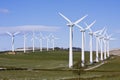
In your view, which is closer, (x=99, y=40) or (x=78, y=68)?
(x=78, y=68)

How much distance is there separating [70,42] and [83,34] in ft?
58.2

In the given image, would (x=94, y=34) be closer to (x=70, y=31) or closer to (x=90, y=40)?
(x=90, y=40)

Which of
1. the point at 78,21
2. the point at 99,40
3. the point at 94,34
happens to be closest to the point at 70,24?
the point at 78,21

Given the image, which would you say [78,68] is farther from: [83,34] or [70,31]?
[83,34]

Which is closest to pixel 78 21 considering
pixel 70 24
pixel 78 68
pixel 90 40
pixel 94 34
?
pixel 70 24

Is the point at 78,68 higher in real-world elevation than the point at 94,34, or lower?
lower

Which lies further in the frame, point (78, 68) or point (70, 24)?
point (70, 24)

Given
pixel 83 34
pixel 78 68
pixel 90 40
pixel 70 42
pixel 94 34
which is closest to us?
pixel 78 68

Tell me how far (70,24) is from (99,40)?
63930 mm

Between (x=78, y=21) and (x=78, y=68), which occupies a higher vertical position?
(x=78, y=21)

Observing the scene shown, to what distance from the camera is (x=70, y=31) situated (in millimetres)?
131875

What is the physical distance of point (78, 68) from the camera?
61906 mm

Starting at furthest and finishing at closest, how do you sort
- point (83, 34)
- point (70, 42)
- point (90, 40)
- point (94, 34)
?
point (94, 34)
point (90, 40)
point (83, 34)
point (70, 42)

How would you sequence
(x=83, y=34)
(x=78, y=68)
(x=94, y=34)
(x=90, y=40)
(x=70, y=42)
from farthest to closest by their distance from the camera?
(x=94, y=34), (x=90, y=40), (x=83, y=34), (x=70, y=42), (x=78, y=68)
